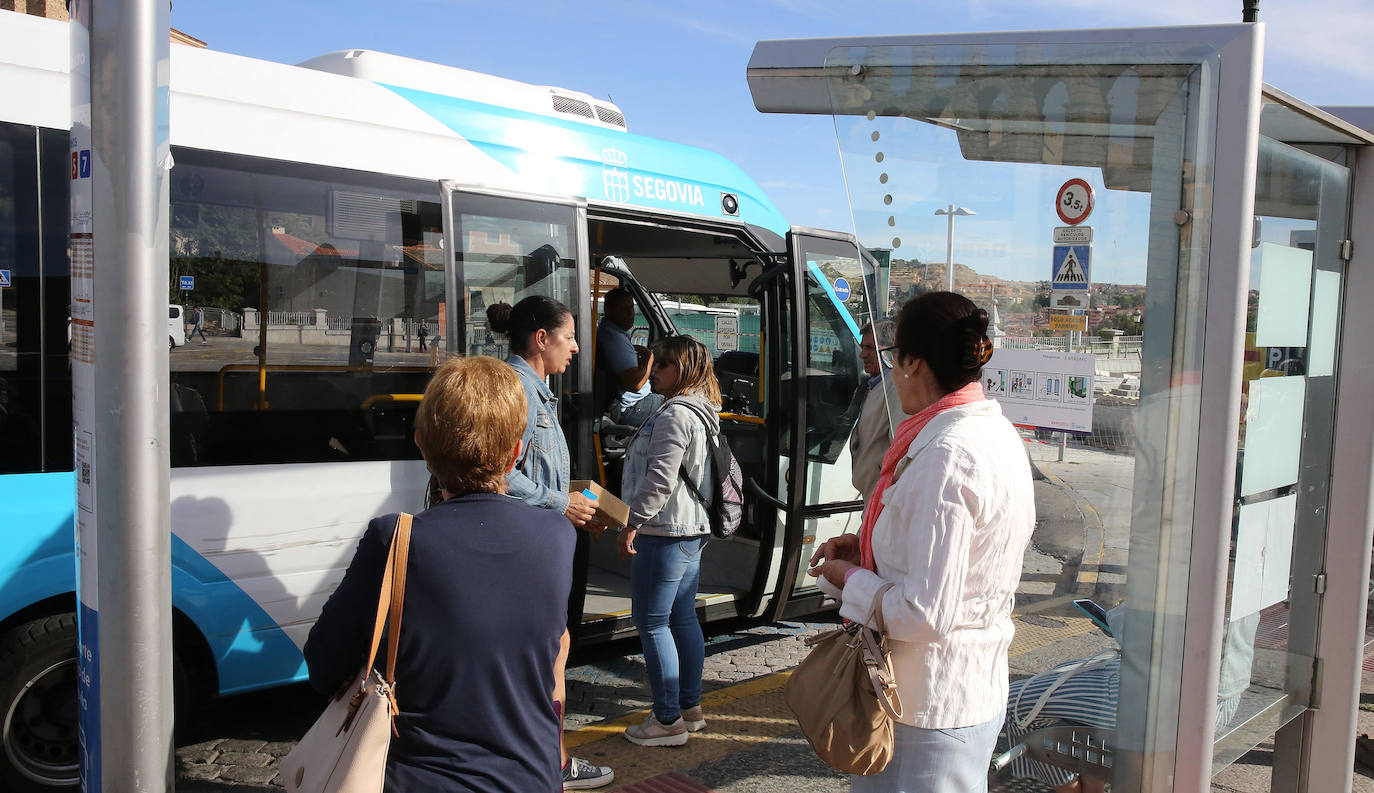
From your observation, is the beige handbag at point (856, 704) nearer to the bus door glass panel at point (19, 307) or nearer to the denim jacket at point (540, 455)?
the denim jacket at point (540, 455)

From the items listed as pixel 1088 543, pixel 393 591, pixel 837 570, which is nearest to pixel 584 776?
pixel 837 570

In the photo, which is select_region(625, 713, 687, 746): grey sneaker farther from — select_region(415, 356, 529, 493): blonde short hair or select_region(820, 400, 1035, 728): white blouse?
select_region(415, 356, 529, 493): blonde short hair

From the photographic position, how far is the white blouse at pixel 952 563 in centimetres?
198

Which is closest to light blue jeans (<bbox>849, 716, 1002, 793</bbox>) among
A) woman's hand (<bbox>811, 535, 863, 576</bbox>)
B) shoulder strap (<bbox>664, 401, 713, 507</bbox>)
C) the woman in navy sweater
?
woman's hand (<bbox>811, 535, 863, 576</bbox>)

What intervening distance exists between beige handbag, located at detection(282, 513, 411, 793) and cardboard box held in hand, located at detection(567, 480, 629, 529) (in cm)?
192

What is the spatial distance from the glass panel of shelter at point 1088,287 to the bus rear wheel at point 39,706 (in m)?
3.12

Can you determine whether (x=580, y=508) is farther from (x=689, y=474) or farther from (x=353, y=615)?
(x=353, y=615)

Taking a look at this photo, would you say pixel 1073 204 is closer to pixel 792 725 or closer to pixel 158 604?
pixel 158 604

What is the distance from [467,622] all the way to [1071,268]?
75.7 inches

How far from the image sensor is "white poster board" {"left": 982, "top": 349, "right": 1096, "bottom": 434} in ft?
8.91

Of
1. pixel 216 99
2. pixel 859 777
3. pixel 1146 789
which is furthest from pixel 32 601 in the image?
pixel 1146 789

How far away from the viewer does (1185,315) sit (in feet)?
7.88

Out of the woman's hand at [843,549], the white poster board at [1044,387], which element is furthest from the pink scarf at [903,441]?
the white poster board at [1044,387]

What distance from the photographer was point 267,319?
366 cm
